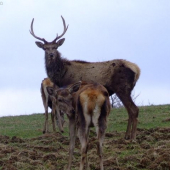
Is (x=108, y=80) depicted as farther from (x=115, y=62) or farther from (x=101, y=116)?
(x=101, y=116)

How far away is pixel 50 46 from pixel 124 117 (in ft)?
15.7

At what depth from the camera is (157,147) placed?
11.1 metres

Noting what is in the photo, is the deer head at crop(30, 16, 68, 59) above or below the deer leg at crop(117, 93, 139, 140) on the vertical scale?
above

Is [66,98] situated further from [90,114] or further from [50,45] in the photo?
[50,45]

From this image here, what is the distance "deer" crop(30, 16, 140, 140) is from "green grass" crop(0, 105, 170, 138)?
158 cm

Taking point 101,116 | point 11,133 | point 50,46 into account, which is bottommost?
point 11,133

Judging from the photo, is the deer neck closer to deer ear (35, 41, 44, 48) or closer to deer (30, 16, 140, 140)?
deer (30, 16, 140, 140)

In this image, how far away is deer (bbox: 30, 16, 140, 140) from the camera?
1378cm

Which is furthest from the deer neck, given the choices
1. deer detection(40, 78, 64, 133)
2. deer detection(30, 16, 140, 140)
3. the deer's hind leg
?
the deer's hind leg

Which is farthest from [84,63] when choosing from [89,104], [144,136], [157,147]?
[89,104]

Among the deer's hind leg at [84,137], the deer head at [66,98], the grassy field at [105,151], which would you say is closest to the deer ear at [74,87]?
the deer head at [66,98]

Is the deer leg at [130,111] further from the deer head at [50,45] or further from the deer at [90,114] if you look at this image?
the deer at [90,114]

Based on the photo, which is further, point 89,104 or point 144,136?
point 144,136

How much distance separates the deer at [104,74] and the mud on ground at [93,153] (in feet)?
2.71
